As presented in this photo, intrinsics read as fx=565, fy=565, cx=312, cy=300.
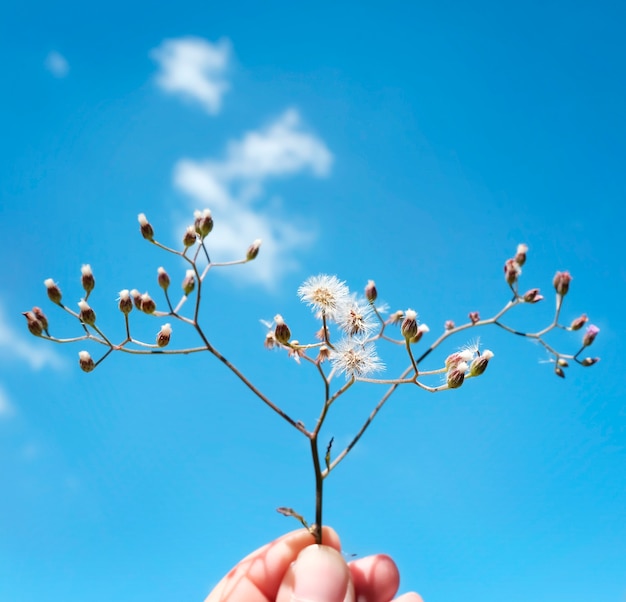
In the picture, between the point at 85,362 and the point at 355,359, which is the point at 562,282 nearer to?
the point at 355,359

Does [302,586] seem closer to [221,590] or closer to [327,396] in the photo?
[221,590]

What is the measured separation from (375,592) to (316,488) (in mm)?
629

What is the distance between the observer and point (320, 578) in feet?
Answer: 6.77

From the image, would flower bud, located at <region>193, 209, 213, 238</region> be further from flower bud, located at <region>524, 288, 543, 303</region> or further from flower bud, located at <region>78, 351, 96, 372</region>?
flower bud, located at <region>524, 288, 543, 303</region>

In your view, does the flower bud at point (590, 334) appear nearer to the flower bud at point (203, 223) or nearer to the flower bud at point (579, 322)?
the flower bud at point (579, 322)

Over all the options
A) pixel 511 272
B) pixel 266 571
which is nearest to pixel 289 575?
pixel 266 571

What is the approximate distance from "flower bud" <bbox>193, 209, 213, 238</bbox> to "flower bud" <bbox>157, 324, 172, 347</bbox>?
485 mm

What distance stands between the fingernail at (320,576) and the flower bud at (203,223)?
1.38 meters

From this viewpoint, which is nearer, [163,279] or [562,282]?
[163,279]

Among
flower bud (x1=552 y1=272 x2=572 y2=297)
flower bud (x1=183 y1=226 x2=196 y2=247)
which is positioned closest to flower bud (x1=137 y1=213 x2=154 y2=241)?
flower bud (x1=183 y1=226 x2=196 y2=247)

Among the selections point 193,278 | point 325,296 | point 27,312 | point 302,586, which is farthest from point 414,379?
point 27,312

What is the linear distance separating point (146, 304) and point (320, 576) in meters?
1.25

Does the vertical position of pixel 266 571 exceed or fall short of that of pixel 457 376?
it falls short

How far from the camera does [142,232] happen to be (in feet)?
8.14
